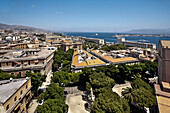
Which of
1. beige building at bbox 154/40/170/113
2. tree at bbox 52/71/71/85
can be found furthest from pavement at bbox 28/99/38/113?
beige building at bbox 154/40/170/113

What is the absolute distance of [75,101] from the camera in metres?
22.2

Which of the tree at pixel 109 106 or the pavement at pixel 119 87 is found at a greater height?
the tree at pixel 109 106

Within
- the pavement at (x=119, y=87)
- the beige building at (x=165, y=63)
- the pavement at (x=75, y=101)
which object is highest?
the beige building at (x=165, y=63)

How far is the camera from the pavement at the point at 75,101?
19.7 metres

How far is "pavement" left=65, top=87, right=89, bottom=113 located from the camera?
1966 centimetres

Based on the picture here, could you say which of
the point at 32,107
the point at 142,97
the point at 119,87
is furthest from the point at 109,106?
the point at 119,87

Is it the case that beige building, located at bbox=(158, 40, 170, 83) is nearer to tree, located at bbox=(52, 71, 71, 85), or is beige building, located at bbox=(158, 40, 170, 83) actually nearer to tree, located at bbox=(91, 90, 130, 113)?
→ tree, located at bbox=(91, 90, 130, 113)

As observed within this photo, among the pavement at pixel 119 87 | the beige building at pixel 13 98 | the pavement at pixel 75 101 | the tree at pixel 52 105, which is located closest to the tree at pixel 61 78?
the pavement at pixel 75 101

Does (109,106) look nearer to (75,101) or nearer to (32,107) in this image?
(75,101)

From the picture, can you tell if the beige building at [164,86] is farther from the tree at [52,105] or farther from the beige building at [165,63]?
the tree at [52,105]

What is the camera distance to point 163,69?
18.4 m

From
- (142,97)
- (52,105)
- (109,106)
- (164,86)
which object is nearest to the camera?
(109,106)

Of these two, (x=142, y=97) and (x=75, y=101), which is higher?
(x=142, y=97)

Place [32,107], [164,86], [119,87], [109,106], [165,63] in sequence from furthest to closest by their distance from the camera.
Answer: [119,87] < [32,107] < [165,63] < [164,86] < [109,106]
